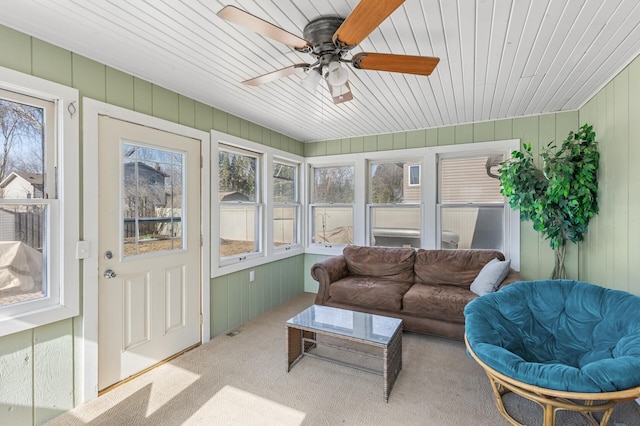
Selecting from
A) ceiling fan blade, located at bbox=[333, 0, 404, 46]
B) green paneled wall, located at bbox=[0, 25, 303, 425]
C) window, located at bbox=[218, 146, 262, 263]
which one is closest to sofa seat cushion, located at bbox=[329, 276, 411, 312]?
window, located at bbox=[218, 146, 262, 263]

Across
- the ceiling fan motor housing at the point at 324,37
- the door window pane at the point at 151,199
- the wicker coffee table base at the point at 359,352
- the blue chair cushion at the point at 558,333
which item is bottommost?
the wicker coffee table base at the point at 359,352

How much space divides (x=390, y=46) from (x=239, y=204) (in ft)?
7.72

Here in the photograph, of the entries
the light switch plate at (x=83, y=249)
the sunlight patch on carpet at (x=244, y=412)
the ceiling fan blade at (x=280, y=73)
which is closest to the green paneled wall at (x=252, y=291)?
the sunlight patch on carpet at (x=244, y=412)

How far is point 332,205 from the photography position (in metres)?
4.59

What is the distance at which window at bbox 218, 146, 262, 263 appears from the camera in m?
3.31

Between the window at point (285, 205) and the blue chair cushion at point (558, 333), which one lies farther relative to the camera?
the window at point (285, 205)

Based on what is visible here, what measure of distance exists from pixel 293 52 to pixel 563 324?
8.81 ft

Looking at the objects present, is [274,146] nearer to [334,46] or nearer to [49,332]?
[334,46]

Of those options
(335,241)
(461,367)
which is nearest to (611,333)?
(461,367)

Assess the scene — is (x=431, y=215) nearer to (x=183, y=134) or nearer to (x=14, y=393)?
(x=183, y=134)

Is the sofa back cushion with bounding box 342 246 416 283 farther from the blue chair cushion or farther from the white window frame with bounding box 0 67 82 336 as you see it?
the white window frame with bounding box 0 67 82 336

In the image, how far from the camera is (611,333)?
183 cm

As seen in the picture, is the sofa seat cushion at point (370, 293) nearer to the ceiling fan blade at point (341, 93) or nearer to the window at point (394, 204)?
the window at point (394, 204)

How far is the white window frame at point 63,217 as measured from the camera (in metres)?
1.89
